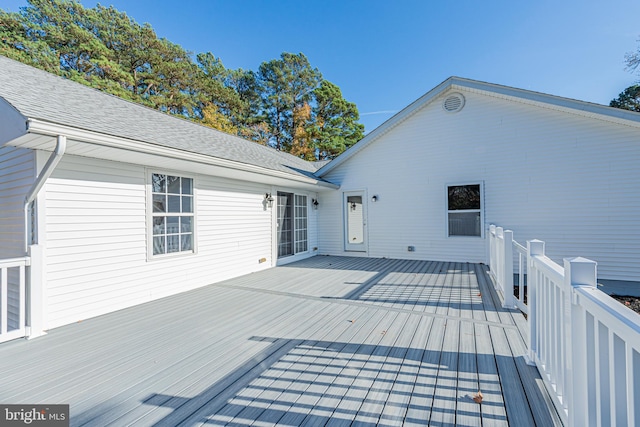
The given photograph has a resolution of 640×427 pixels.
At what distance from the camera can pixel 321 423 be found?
1.80 metres

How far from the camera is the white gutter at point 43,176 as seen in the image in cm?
304

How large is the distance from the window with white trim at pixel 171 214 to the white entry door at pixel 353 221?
5.01m

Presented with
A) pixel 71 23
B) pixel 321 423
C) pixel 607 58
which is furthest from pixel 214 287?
pixel 71 23

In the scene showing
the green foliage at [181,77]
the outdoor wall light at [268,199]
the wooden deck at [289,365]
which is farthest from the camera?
the green foliage at [181,77]

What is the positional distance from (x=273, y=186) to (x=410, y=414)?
20.7 feet

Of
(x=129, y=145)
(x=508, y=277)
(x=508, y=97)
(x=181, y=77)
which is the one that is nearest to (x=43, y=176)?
(x=129, y=145)

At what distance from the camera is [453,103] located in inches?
296

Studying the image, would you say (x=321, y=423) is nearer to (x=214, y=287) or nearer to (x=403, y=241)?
(x=214, y=287)

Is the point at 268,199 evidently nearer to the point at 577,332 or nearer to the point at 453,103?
the point at 453,103

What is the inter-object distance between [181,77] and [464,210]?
17.3 meters

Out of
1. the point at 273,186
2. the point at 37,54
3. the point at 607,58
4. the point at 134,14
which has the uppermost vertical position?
the point at 134,14

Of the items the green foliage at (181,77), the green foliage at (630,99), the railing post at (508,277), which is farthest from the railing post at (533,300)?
the green foliage at (630,99)

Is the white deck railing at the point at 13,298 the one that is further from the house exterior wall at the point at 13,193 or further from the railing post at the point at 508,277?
the railing post at the point at 508,277

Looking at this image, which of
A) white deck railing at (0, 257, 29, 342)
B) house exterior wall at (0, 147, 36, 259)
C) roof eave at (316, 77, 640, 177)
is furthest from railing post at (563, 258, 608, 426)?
roof eave at (316, 77, 640, 177)
